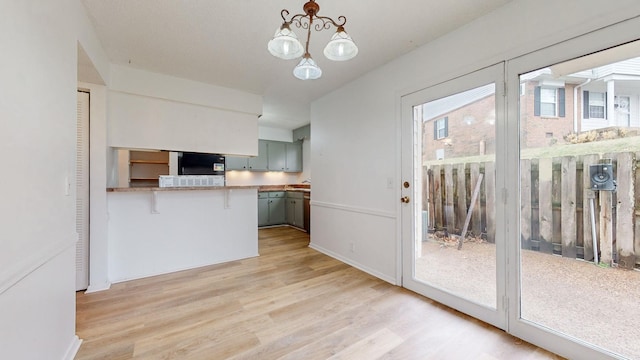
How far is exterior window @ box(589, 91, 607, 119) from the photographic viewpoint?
1.58 meters

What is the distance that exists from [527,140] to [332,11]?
1.84 metres

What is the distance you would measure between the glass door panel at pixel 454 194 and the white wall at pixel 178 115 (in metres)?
2.44

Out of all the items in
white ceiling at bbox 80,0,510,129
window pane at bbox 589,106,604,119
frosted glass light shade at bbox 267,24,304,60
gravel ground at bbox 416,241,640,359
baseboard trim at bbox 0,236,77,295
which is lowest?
gravel ground at bbox 416,241,640,359

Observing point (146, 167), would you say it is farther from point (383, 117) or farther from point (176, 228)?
point (383, 117)

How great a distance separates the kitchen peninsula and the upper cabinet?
2335mm

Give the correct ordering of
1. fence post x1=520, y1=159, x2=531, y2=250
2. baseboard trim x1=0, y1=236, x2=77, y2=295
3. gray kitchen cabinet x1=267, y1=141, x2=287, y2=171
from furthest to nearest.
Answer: gray kitchen cabinet x1=267, y1=141, x2=287, y2=171, fence post x1=520, y1=159, x2=531, y2=250, baseboard trim x1=0, y1=236, x2=77, y2=295

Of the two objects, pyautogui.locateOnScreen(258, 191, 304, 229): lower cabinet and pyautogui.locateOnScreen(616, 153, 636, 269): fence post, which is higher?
pyautogui.locateOnScreen(616, 153, 636, 269): fence post

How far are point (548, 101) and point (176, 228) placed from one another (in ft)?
13.3

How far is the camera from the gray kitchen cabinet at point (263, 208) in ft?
19.4

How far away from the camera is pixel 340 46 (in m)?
1.59

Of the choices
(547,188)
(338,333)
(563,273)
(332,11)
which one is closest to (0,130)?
(332,11)

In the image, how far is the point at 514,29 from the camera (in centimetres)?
185

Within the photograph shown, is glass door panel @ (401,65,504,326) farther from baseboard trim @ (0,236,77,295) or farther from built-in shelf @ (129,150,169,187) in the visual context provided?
built-in shelf @ (129,150,169,187)

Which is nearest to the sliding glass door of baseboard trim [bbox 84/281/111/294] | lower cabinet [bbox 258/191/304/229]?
baseboard trim [bbox 84/281/111/294]
